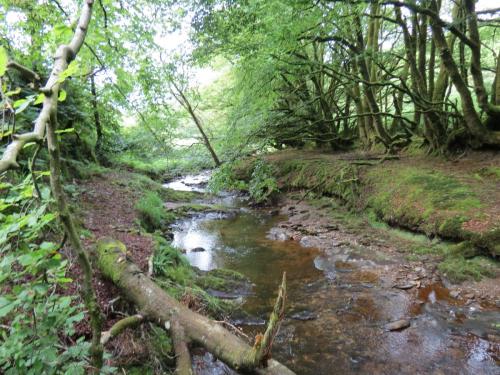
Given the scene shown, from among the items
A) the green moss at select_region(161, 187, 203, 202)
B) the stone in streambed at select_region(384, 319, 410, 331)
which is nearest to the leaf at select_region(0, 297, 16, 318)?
the stone in streambed at select_region(384, 319, 410, 331)

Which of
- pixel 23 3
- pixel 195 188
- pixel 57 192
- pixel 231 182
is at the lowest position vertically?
pixel 195 188

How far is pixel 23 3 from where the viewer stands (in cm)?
506

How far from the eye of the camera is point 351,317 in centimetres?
464

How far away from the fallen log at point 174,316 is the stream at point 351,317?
2.38ft

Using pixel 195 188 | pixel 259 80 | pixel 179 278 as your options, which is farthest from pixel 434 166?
pixel 195 188

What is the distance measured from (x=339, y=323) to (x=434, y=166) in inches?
235

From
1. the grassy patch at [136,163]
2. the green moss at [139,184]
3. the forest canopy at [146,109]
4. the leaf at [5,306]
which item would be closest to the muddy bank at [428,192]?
the forest canopy at [146,109]

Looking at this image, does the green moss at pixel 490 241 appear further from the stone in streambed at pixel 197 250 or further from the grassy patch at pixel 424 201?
the stone in streambed at pixel 197 250

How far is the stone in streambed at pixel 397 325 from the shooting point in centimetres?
428

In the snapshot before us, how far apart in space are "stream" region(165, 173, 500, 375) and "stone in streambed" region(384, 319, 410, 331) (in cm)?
5

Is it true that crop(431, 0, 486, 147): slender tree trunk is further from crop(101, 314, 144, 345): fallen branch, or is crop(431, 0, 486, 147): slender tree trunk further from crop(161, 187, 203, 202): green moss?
crop(161, 187, 203, 202): green moss

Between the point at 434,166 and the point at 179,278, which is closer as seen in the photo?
the point at 179,278

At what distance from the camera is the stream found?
11.9 feet

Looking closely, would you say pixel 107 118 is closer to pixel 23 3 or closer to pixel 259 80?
pixel 259 80
